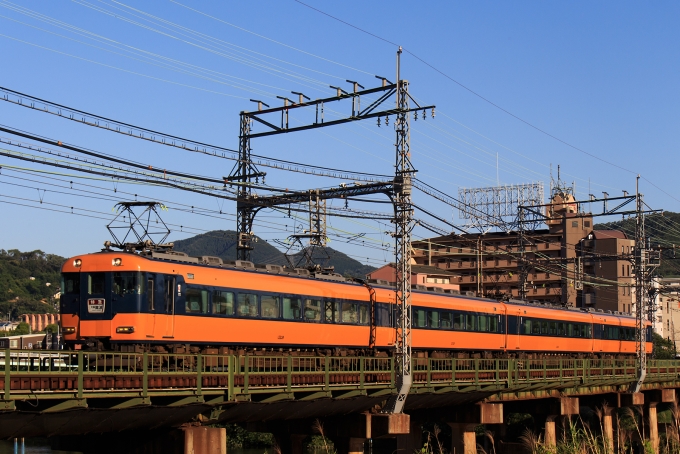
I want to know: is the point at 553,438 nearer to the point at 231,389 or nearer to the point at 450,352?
the point at 450,352

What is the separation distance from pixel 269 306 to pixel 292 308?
1.32 metres

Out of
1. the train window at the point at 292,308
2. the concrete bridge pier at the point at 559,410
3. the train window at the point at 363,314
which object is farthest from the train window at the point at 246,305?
the concrete bridge pier at the point at 559,410

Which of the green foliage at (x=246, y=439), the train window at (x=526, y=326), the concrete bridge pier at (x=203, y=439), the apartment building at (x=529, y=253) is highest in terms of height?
the apartment building at (x=529, y=253)

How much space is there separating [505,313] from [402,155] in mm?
18835

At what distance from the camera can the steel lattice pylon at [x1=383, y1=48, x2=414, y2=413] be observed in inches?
1125

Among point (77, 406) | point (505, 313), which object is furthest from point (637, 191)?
point (77, 406)

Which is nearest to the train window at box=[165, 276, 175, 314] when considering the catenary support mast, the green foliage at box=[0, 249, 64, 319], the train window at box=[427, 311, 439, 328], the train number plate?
the train number plate

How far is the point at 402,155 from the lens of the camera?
29578mm

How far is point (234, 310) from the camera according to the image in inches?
1086

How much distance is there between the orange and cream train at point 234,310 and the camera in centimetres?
2455

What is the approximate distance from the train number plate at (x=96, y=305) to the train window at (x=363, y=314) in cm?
1196

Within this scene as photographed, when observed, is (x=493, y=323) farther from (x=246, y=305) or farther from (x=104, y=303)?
(x=104, y=303)

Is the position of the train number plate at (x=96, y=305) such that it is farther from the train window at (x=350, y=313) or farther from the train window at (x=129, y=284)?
the train window at (x=350, y=313)

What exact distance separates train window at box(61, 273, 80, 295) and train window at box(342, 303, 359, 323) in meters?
10.8
